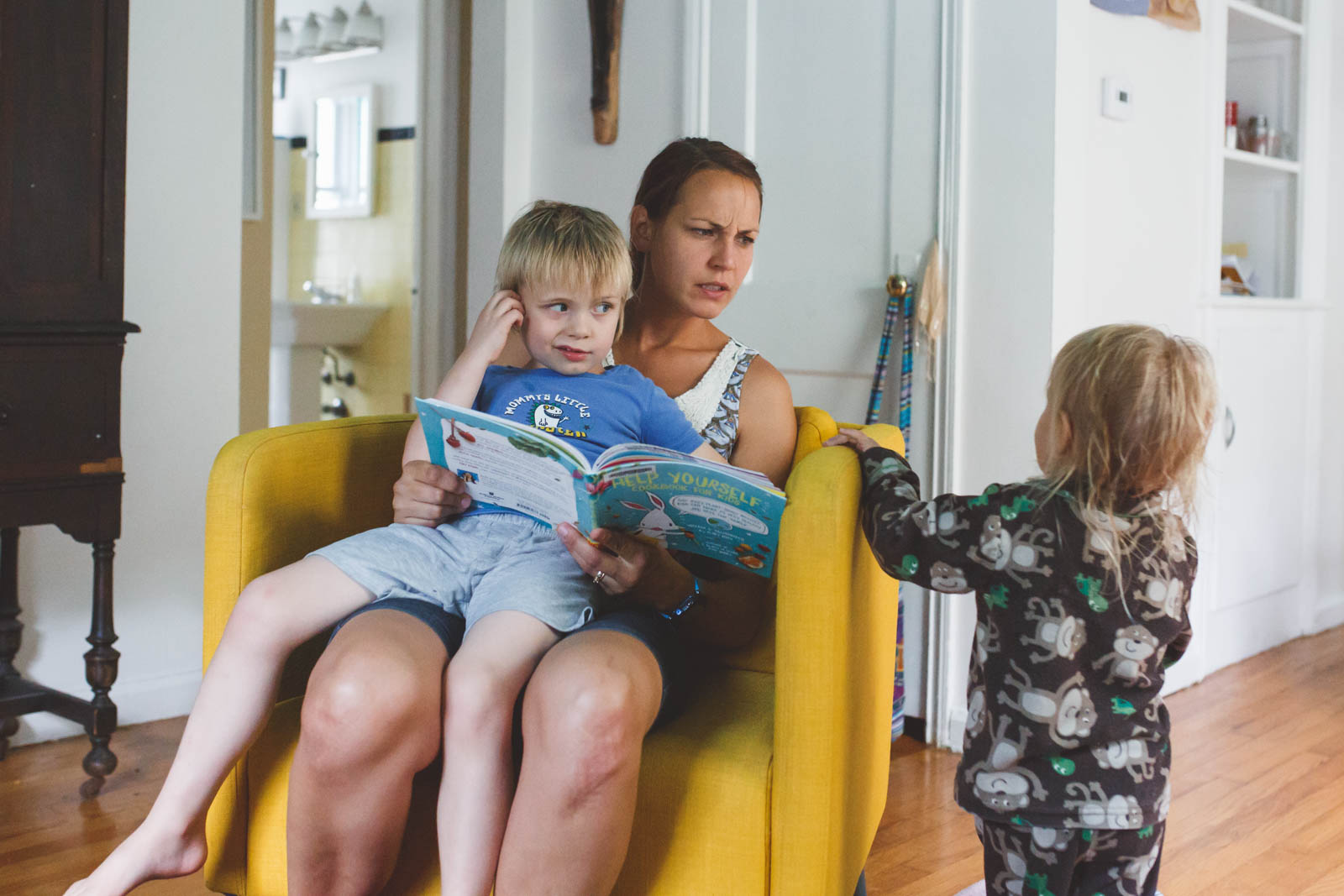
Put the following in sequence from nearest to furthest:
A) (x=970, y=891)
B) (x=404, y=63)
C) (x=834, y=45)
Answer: (x=970, y=891)
(x=834, y=45)
(x=404, y=63)

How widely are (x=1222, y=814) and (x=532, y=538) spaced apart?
57.7 inches

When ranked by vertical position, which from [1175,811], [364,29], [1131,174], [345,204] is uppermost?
[364,29]

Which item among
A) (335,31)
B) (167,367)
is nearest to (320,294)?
(335,31)

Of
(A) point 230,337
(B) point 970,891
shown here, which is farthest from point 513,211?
(B) point 970,891

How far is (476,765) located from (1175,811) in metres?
1.50

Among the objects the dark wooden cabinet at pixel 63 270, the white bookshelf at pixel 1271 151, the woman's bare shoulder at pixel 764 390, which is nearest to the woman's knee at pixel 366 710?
the woman's bare shoulder at pixel 764 390

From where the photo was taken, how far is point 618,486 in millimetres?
1293

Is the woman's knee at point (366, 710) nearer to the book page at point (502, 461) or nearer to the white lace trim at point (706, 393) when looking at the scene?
the book page at point (502, 461)

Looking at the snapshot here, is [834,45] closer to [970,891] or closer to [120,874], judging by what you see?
[970,891]

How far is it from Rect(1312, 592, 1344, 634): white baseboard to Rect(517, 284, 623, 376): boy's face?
2948 mm

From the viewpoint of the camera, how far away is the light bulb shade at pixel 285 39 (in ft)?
16.6

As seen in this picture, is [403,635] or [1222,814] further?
[1222,814]

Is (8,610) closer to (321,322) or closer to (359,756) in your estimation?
(359,756)

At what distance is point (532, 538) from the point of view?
1453 mm
